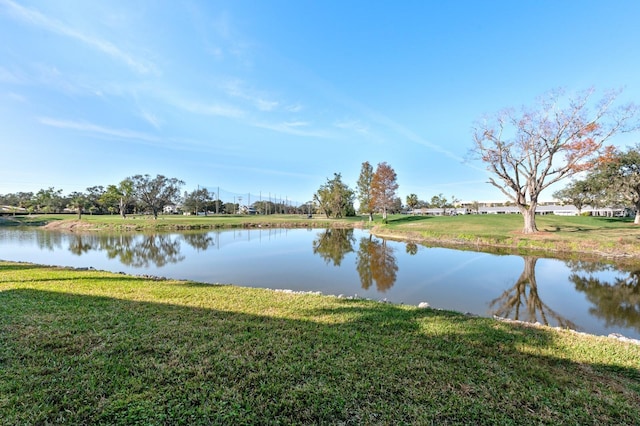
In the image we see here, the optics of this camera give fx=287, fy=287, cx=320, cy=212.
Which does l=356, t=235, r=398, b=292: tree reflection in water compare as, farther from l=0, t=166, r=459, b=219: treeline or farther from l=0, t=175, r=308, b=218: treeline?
l=0, t=175, r=308, b=218: treeline

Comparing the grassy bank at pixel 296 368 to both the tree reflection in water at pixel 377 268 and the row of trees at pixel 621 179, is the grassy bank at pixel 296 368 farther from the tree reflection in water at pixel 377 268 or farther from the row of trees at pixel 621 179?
the row of trees at pixel 621 179

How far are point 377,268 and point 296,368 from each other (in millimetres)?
9423

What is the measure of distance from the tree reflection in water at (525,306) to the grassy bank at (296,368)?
2.24 meters

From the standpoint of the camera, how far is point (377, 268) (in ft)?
39.9

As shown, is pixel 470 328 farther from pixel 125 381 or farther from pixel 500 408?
pixel 125 381

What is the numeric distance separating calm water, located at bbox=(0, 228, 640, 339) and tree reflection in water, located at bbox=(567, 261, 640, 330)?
0.02 meters

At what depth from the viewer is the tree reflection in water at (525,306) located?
6.41 m

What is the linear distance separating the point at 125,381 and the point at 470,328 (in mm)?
4544

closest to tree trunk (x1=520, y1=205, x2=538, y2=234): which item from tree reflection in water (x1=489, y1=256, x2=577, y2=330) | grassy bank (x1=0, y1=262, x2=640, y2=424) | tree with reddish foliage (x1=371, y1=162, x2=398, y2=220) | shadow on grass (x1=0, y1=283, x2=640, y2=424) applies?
tree reflection in water (x1=489, y1=256, x2=577, y2=330)

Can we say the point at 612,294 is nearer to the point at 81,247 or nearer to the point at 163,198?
the point at 81,247

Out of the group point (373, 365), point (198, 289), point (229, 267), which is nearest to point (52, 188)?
point (229, 267)

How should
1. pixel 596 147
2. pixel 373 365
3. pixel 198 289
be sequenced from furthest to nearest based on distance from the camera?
pixel 596 147
pixel 198 289
pixel 373 365

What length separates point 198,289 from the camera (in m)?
6.72

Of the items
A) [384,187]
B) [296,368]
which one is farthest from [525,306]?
[384,187]
